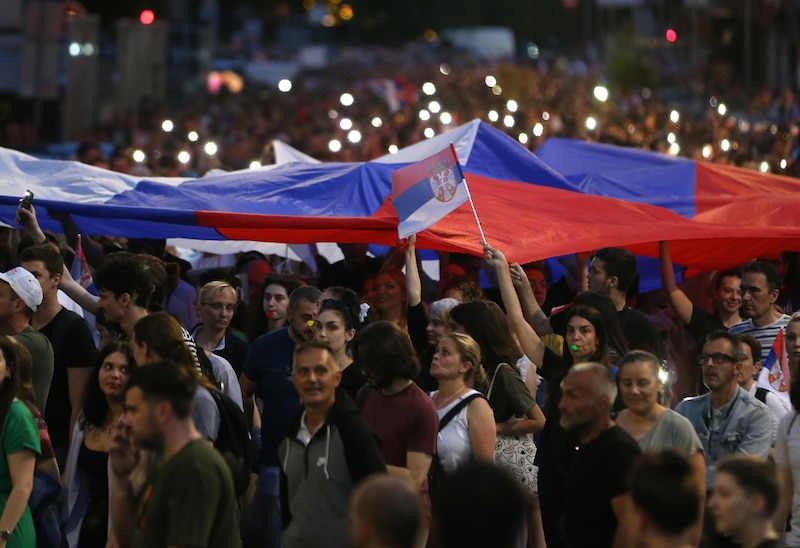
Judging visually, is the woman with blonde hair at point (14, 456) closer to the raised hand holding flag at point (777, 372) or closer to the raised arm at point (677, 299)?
the raised hand holding flag at point (777, 372)

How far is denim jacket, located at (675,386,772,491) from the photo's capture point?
7539 mm

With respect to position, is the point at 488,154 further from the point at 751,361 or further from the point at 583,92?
the point at 583,92

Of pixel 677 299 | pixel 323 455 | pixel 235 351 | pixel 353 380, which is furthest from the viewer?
pixel 677 299

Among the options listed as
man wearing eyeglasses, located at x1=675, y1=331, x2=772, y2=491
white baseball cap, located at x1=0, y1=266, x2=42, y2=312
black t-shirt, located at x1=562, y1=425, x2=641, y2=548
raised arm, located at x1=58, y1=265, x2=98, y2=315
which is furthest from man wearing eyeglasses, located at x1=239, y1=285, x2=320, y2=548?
black t-shirt, located at x1=562, y1=425, x2=641, y2=548

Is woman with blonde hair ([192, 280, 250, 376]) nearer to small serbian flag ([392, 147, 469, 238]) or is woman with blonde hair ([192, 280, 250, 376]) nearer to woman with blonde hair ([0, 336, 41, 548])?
small serbian flag ([392, 147, 469, 238])

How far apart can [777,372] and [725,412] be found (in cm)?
135

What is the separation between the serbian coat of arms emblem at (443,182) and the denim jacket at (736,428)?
2559 mm

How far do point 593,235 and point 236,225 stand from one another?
2.24 metres

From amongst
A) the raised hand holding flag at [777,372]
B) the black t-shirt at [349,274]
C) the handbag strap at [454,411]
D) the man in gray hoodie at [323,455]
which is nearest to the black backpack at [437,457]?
the handbag strap at [454,411]

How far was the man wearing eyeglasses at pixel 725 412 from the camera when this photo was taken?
755 centimetres

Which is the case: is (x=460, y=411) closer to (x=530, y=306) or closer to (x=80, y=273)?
(x=530, y=306)

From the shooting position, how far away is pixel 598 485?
20.6 feet

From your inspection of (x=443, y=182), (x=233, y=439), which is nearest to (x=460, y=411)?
(x=233, y=439)

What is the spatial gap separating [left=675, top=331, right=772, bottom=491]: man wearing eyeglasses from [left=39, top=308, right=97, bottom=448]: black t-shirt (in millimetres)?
2814
